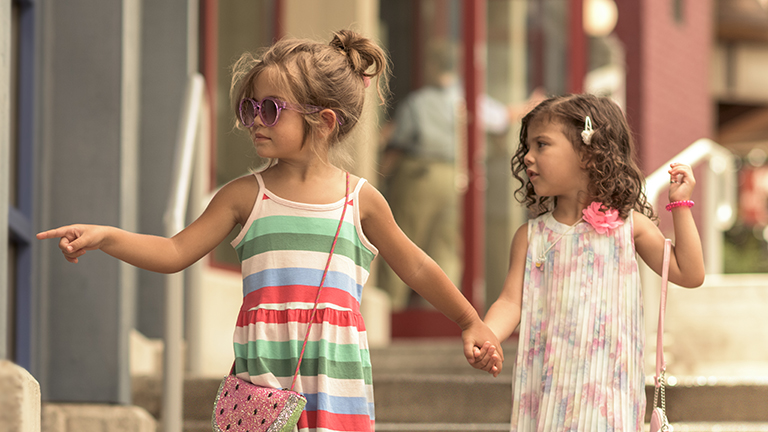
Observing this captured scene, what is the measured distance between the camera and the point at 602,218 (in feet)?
7.88

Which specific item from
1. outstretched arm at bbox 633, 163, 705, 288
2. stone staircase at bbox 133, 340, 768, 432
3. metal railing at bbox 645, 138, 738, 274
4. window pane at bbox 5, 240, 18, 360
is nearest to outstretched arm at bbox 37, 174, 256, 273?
outstretched arm at bbox 633, 163, 705, 288

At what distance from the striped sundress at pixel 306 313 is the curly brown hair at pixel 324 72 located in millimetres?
199

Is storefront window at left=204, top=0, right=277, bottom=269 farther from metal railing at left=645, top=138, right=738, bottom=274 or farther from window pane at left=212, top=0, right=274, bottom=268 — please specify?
metal railing at left=645, top=138, right=738, bottom=274

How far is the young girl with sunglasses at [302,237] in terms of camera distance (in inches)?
84.0

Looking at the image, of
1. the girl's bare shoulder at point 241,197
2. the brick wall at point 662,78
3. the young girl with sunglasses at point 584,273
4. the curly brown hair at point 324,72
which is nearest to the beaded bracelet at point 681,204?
the young girl with sunglasses at point 584,273

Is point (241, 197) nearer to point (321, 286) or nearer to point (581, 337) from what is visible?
point (321, 286)

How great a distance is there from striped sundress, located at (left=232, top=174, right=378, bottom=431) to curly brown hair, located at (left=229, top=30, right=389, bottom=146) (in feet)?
0.65

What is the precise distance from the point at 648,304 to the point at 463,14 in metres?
3.15

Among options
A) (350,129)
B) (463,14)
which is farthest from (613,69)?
(350,129)

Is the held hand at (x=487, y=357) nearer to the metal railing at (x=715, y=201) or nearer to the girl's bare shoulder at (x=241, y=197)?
the girl's bare shoulder at (x=241, y=197)

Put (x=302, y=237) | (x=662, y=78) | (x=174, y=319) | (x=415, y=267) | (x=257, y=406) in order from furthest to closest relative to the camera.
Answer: (x=662, y=78)
(x=174, y=319)
(x=415, y=267)
(x=302, y=237)
(x=257, y=406)

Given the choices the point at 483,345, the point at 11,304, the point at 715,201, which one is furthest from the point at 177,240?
the point at 715,201

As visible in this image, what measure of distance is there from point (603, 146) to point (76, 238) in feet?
4.19

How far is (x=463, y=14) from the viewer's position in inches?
261
